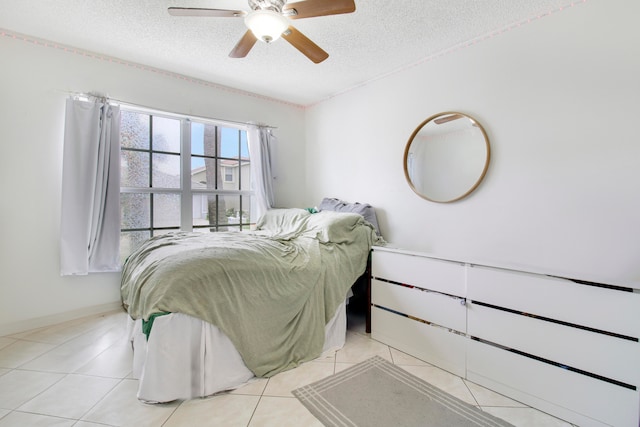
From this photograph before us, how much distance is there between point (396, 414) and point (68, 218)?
2948 mm

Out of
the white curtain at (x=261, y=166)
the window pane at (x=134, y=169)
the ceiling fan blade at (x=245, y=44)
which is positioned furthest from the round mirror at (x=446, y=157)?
the window pane at (x=134, y=169)

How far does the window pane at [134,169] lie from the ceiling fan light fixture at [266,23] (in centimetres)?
202

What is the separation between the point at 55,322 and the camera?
2.60 meters

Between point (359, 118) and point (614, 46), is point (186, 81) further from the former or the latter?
point (614, 46)

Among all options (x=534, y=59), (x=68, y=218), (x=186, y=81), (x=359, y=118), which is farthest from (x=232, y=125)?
(x=534, y=59)

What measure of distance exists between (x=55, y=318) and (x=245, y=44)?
111 inches

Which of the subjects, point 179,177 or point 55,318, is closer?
point 55,318

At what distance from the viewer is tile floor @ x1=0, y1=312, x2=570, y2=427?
1.45 meters

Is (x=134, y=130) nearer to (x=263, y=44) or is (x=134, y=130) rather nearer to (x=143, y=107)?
(x=143, y=107)

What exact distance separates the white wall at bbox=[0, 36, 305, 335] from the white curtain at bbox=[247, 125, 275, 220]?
124 cm

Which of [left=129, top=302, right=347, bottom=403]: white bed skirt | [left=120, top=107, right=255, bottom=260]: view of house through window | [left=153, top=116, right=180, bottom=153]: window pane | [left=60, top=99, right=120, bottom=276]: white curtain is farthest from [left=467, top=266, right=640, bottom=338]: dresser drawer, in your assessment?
[left=153, top=116, right=180, bottom=153]: window pane

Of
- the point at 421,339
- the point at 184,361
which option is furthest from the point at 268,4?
the point at 421,339

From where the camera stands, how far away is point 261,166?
3684 millimetres

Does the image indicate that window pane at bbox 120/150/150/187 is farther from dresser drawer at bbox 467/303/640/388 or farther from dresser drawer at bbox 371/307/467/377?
dresser drawer at bbox 467/303/640/388
